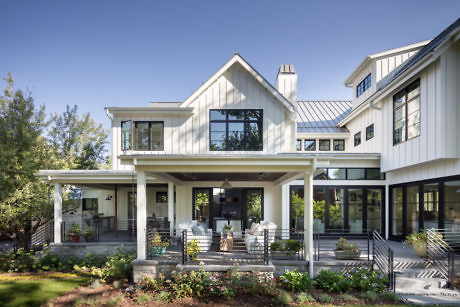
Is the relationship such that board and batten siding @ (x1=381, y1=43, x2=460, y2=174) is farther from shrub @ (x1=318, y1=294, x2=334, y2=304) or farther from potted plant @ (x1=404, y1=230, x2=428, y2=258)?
shrub @ (x1=318, y1=294, x2=334, y2=304)

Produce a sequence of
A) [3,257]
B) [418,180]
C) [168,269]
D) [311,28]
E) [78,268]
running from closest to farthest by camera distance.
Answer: [168,269] < [78,268] < [3,257] < [418,180] < [311,28]

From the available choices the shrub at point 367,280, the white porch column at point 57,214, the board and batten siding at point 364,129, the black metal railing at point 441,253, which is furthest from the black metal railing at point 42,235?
the board and batten siding at point 364,129

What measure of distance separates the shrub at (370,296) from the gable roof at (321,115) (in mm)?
11879

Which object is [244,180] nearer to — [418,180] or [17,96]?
[418,180]

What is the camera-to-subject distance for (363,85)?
15.4 m

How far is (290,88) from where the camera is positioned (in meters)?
13.8

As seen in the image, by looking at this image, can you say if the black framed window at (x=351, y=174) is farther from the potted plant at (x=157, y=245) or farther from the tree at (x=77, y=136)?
the tree at (x=77, y=136)

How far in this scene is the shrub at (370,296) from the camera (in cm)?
607

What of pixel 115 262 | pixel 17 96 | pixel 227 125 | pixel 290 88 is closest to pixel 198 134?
pixel 227 125

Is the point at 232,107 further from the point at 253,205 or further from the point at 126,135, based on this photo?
the point at 126,135

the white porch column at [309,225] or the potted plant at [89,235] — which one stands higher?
the white porch column at [309,225]

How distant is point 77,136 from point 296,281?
23.0 m

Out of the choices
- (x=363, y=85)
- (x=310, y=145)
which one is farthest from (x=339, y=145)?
(x=363, y=85)

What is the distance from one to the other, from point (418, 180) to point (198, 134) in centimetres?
921
